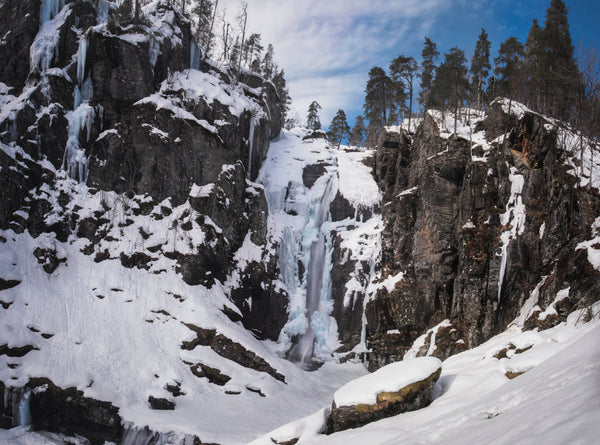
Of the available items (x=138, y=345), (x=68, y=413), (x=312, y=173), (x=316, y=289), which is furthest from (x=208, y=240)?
(x=312, y=173)

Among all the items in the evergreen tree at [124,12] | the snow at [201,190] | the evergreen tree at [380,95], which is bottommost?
the snow at [201,190]

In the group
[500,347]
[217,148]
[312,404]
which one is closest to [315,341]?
[312,404]

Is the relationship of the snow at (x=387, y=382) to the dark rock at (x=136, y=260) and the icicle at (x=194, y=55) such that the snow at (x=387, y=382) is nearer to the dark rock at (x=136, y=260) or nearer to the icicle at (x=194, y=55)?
the dark rock at (x=136, y=260)

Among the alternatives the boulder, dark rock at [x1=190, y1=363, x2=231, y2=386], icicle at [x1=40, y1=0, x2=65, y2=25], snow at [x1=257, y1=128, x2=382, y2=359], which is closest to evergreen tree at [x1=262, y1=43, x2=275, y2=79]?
snow at [x1=257, y1=128, x2=382, y2=359]

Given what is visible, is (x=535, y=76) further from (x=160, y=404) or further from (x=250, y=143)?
(x=160, y=404)

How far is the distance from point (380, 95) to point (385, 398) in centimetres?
4064

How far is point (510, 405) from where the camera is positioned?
14.2 feet

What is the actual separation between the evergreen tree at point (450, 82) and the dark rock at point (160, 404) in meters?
30.2

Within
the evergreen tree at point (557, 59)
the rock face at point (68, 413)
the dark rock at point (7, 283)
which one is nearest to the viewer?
the rock face at point (68, 413)

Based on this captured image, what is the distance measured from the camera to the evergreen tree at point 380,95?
137 ft

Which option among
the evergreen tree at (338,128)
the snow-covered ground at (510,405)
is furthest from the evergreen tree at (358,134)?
the snow-covered ground at (510,405)

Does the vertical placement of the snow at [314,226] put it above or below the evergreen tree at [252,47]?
below

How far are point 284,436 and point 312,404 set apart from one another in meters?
12.4

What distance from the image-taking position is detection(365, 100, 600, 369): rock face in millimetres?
15328
